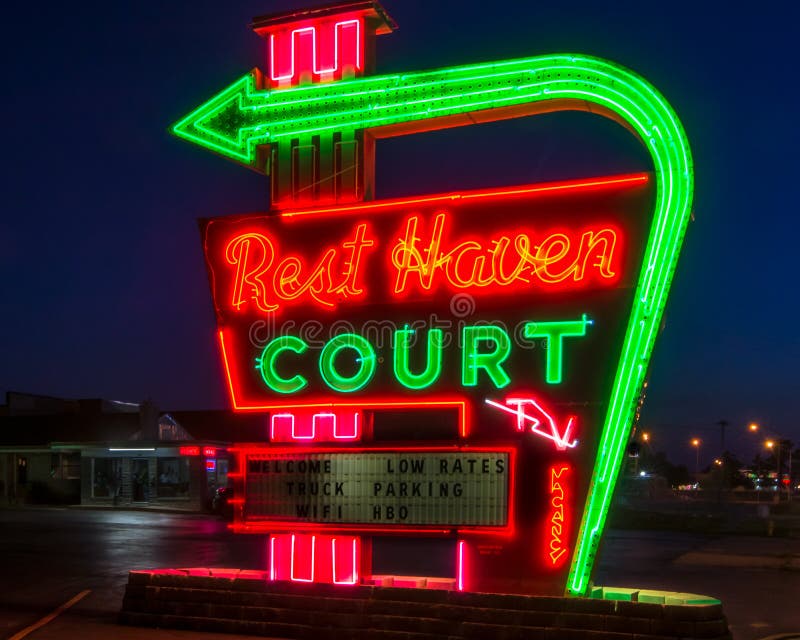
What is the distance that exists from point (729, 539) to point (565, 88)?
2243 centimetres

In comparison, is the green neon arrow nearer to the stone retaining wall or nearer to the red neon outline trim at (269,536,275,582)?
the stone retaining wall

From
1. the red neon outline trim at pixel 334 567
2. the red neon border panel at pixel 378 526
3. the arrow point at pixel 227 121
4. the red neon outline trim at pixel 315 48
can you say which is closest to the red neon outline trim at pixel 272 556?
the red neon border panel at pixel 378 526

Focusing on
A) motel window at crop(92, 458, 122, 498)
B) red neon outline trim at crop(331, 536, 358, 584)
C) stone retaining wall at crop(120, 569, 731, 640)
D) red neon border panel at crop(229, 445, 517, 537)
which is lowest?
motel window at crop(92, 458, 122, 498)

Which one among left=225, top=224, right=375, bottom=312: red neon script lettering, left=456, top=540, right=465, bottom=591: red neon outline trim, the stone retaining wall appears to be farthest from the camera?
left=225, top=224, right=375, bottom=312: red neon script lettering

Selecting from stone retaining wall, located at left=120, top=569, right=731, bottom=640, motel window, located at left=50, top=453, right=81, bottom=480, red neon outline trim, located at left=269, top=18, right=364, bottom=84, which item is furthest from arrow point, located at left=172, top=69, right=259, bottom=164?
motel window, located at left=50, top=453, right=81, bottom=480

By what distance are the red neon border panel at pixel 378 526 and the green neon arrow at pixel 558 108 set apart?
879 mm

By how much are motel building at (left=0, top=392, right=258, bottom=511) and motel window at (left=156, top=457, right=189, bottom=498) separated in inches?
1.7

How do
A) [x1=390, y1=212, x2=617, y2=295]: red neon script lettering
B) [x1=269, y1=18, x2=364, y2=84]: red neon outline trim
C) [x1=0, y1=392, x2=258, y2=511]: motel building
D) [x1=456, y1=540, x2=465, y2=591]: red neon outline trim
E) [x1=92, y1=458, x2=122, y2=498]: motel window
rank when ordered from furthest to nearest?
1. [x1=92, y1=458, x2=122, y2=498]: motel window
2. [x1=0, y1=392, x2=258, y2=511]: motel building
3. [x1=269, y1=18, x2=364, y2=84]: red neon outline trim
4. [x1=456, y1=540, x2=465, y2=591]: red neon outline trim
5. [x1=390, y1=212, x2=617, y2=295]: red neon script lettering

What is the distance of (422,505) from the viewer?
37.0ft

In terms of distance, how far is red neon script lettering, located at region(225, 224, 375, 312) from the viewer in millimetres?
11953

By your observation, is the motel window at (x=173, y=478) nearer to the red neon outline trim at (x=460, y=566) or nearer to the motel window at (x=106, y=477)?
the motel window at (x=106, y=477)

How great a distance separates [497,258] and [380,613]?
14.1 feet

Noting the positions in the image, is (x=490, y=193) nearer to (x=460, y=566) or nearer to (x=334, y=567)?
(x=460, y=566)

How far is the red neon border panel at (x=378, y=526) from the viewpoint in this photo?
35.8ft
